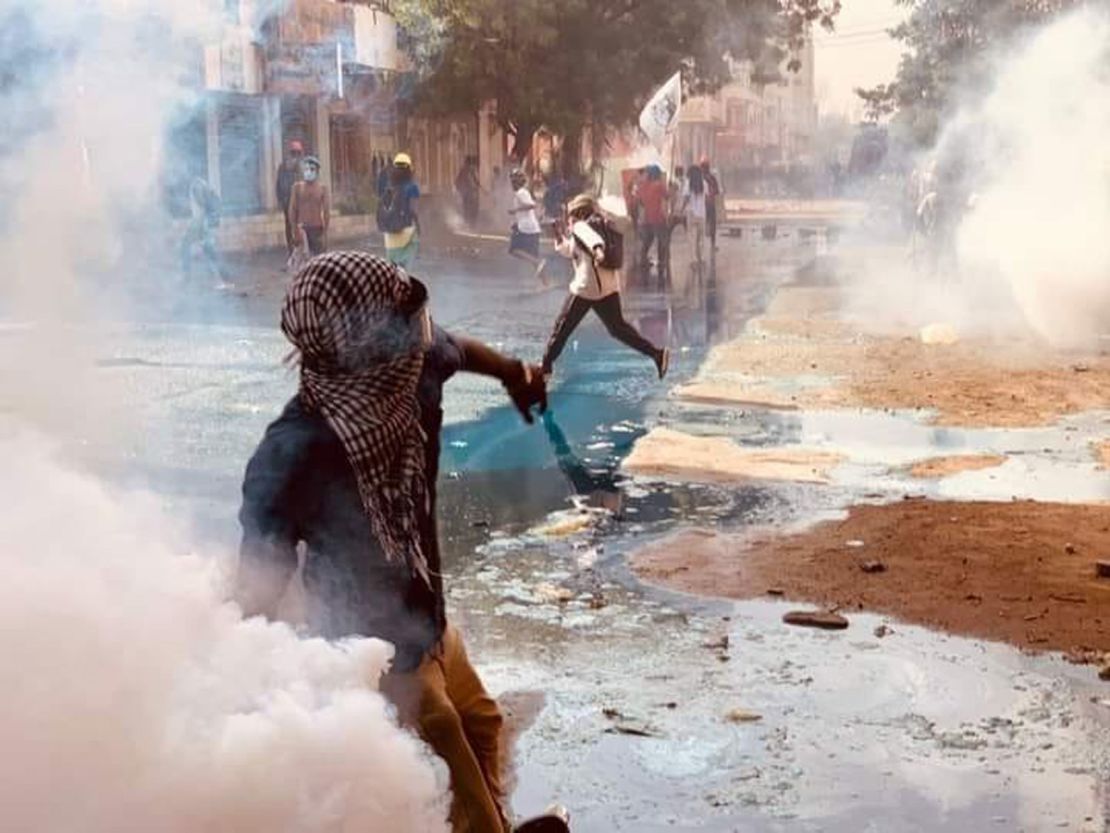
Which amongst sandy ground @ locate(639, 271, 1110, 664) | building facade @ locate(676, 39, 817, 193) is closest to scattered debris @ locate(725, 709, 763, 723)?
sandy ground @ locate(639, 271, 1110, 664)

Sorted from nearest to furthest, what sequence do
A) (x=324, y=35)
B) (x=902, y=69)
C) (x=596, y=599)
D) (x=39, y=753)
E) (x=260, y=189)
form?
(x=39, y=753) < (x=596, y=599) < (x=324, y=35) < (x=260, y=189) < (x=902, y=69)

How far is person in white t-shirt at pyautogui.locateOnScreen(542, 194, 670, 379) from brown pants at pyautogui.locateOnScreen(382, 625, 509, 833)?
26.0ft

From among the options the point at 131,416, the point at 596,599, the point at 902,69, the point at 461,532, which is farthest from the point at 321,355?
the point at 902,69

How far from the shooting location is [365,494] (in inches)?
130

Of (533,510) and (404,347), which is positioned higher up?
(404,347)

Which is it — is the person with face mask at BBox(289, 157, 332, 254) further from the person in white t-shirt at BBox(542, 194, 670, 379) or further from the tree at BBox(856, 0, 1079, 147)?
the tree at BBox(856, 0, 1079, 147)

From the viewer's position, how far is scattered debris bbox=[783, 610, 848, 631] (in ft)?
19.4

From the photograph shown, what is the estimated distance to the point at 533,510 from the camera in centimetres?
783

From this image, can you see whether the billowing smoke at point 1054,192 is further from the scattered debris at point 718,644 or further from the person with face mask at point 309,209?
the scattered debris at point 718,644

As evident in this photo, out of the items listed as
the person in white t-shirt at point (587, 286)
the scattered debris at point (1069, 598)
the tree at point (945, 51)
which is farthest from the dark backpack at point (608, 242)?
the tree at point (945, 51)

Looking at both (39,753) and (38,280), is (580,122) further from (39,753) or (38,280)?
(39,753)

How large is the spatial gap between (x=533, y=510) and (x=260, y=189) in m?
20.1

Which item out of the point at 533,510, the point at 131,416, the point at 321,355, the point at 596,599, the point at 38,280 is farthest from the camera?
the point at 131,416

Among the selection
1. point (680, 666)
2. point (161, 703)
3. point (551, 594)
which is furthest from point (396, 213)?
point (161, 703)
